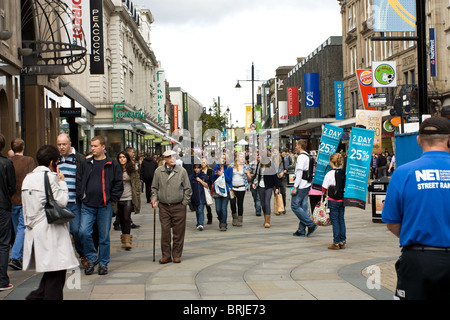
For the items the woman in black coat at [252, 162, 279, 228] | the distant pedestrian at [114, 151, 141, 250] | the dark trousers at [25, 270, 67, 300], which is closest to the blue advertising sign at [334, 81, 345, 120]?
the woman in black coat at [252, 162, 279, 228]

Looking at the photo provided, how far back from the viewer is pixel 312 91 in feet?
199

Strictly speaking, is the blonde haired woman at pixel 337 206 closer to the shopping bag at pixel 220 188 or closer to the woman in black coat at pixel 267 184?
the woman in black coat at pixel 267 184

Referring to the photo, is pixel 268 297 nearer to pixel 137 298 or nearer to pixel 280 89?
pixel 137 298

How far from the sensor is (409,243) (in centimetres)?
392

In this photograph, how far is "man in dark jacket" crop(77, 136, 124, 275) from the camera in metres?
8.52

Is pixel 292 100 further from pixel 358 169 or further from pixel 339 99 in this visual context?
pixel 358 169

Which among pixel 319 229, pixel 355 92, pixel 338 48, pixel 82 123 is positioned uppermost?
pixel 338 48

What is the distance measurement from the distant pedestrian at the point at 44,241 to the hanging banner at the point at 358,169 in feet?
20.6

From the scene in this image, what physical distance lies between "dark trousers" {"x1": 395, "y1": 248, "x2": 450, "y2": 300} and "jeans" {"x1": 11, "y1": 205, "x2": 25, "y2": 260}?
661cm

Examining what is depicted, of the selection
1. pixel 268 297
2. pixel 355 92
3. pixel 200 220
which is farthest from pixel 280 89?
pixel 268 297

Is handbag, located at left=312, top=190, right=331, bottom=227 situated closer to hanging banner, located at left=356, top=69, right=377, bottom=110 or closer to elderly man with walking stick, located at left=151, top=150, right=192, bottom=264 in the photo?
elderly man with walking stick, located at left=151, top=150, right=192, bottom=264

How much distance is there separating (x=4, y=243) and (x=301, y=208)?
6.47m

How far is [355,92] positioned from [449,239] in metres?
47.2

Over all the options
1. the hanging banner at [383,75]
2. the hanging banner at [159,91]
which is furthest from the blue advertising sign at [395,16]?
the hanging banner at [159,91]
